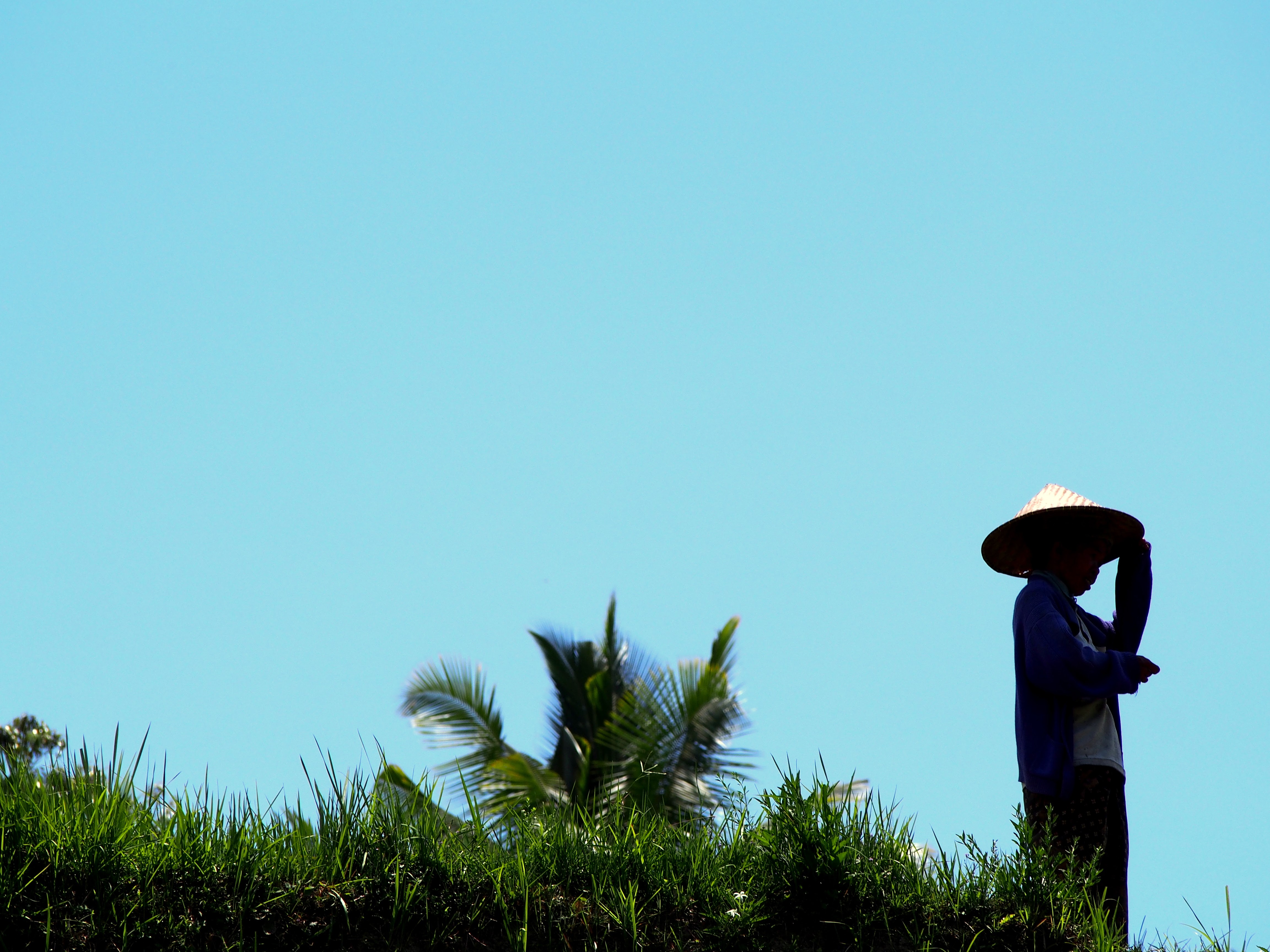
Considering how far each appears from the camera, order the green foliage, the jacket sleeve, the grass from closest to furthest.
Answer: the grass, the jacket sleeve, the green foliage

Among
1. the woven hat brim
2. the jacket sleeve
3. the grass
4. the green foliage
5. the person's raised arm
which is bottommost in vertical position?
the grass

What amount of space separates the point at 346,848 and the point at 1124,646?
9.65 feet

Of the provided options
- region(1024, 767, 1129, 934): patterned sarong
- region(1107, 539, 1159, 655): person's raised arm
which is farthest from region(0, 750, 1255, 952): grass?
region(1107, 539, 1159, 655): person's raised arm

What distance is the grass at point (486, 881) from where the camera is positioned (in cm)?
349

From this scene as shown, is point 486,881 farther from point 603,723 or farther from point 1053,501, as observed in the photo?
point 603,723

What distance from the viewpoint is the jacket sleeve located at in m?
4.21

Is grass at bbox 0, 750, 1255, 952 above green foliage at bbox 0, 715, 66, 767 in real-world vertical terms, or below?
below

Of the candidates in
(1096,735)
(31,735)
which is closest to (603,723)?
(31,735)

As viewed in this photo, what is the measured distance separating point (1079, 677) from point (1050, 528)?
685mm

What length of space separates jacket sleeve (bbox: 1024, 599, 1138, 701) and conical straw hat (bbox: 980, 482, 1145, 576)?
1.47ft

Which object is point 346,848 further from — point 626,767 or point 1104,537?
point 626,767

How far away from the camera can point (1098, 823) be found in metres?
4.23

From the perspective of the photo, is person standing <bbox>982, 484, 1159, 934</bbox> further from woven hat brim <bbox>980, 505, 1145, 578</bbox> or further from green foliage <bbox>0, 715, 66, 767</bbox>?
green foliage <bbox>0, 715, 66, 767</bbox>

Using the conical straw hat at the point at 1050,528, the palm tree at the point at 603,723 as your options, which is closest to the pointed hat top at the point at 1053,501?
the conical straw hat at the point at 1050,528
